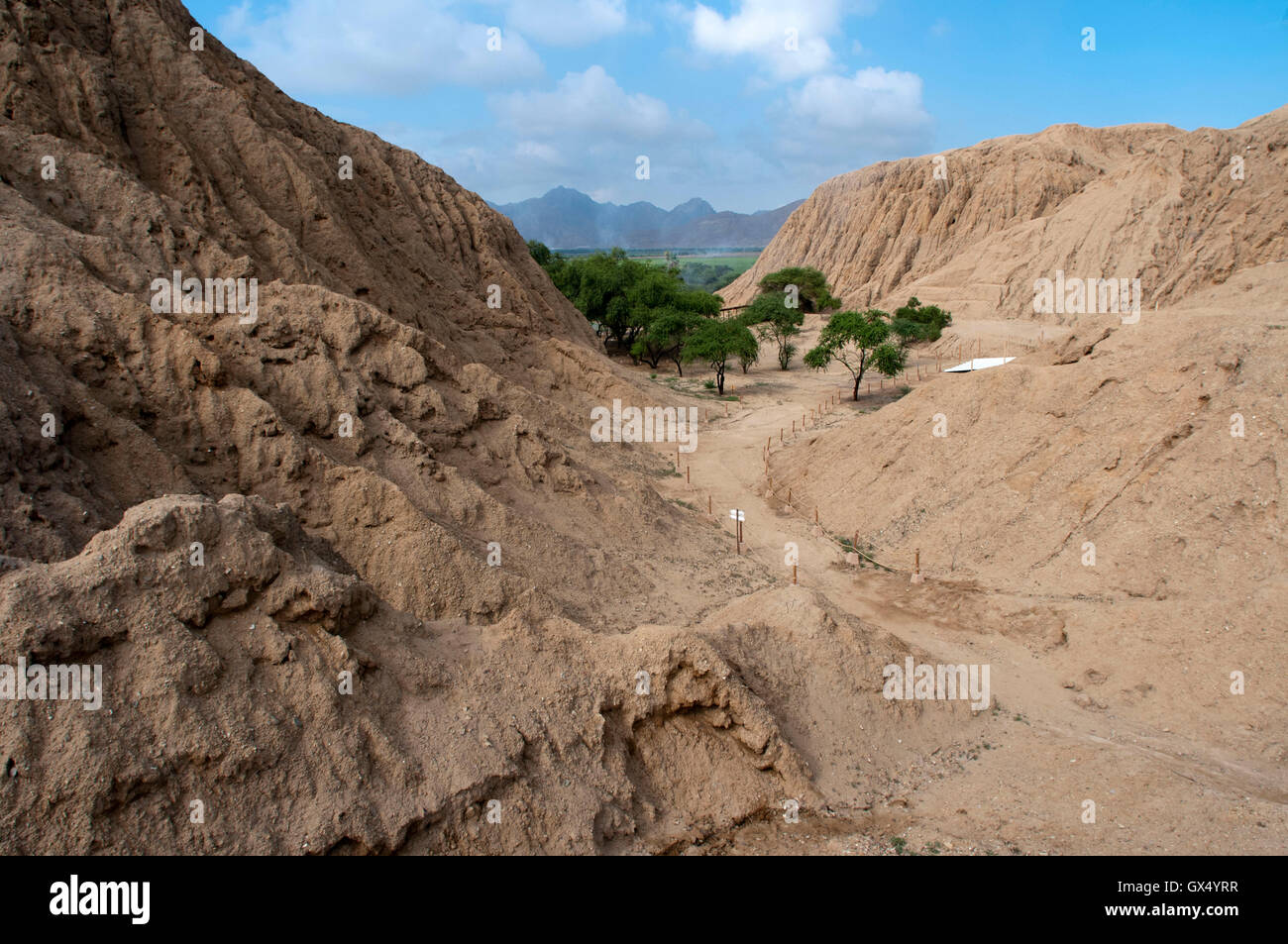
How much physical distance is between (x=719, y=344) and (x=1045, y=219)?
2789 centimetres

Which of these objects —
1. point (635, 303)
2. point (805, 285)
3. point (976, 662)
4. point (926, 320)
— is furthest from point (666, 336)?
point (976, 662)

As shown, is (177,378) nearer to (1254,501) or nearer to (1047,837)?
(1047,837)

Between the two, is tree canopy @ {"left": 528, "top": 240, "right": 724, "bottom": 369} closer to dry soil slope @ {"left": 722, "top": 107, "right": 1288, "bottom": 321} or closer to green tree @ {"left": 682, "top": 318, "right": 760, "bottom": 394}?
green tree @ {"left": 682, "top": 318, "right": 760, "bottom": 394}

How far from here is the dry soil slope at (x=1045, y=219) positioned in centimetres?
3569

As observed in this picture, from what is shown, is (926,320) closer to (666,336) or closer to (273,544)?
(666,336)

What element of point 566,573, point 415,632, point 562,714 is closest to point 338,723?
point 415,632

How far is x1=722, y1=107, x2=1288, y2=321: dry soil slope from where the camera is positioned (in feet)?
117

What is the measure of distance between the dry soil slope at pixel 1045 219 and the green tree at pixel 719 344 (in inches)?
695

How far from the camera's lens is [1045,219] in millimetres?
48531

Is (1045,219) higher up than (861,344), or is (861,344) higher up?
(1045,219)

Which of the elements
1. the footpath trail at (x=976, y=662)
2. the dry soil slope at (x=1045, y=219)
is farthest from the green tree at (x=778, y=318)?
the footpath trail at (x=976, y=662)

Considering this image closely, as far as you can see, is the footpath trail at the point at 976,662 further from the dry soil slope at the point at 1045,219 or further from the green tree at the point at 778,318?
the dry soil slope at the point at 1045,219

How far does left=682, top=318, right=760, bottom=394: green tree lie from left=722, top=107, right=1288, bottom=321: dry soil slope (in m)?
17.7

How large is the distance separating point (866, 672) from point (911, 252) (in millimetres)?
55257
